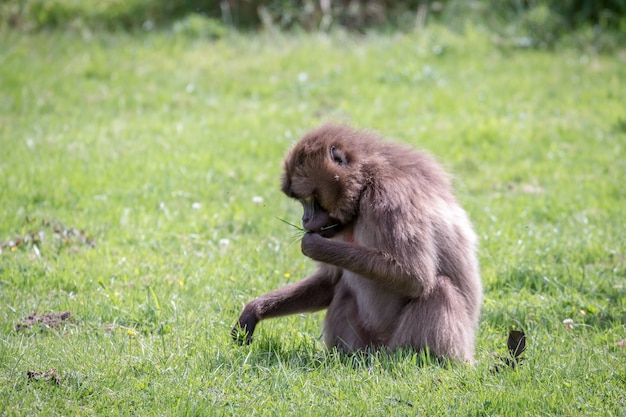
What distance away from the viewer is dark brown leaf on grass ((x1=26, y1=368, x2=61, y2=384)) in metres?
5.14

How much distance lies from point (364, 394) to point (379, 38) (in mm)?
11446

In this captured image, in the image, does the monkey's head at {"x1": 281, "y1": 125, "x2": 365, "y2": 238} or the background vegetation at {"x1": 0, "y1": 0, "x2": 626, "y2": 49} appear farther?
the background vegetation at {"x1": 0, "y1": 0, "x2": 626, "y2": 49}

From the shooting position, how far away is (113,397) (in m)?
5.02

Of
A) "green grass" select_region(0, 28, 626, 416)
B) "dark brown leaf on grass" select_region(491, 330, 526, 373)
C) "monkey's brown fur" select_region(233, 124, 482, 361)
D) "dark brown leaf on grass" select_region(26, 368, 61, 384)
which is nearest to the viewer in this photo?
"dark brown leaf on grass" select_region(26, 368, 61, 384)

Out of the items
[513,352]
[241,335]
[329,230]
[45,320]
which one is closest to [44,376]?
[45,320]

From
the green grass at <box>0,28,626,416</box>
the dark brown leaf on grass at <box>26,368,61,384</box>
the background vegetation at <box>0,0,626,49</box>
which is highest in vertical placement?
the background vegetation at <box>0,0,626,49</box>

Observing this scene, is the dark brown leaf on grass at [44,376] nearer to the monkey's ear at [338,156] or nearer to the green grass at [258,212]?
the green grass at [258,212]

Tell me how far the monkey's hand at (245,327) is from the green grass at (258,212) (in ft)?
0.32

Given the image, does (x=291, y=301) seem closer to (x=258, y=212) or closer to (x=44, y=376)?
(x=44, y=376)

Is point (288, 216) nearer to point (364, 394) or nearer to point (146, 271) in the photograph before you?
point (146, 271)

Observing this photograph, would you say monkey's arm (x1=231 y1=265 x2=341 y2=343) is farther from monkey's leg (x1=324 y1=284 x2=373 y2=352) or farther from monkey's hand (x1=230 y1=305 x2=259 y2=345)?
monkey's leg (x1=324 y1=284 x2=373 y2=352)

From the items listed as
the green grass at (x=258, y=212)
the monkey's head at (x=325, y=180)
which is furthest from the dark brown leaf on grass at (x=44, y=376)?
the monkey's head at (x=325, y=180)

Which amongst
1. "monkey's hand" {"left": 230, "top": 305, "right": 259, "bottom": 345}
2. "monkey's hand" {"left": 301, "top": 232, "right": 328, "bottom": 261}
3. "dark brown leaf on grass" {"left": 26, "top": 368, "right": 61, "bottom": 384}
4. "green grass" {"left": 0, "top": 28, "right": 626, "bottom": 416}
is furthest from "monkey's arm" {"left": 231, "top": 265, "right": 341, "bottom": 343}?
"dark brown leaf on grass" {"left": 26, "top": 368, "right": 61, "bottom": 384}

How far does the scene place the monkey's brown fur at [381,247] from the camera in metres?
5.66
